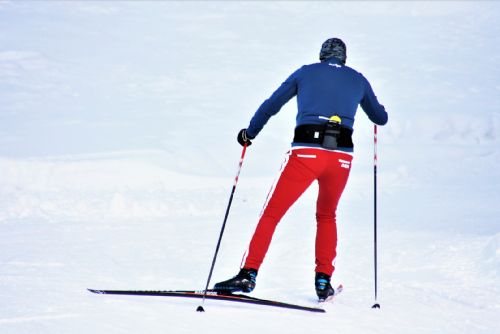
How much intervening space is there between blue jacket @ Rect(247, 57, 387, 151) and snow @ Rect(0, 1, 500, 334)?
4.09 feet

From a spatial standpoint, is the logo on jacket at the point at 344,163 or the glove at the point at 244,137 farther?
the glove at the point at 244,137

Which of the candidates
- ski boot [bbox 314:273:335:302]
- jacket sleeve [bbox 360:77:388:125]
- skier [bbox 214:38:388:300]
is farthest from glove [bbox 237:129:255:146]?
ski boot [bbox 314:273:335:302]

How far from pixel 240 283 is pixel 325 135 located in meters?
1.06

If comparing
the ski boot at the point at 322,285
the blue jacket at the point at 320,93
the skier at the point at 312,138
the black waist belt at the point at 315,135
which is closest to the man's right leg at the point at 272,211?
the skier at the point at 312,138

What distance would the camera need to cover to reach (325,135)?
5.23 m

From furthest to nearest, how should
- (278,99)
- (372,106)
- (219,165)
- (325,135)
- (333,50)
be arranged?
1. (219,165)
2. (372,106)
3. (333,50)
4. (278,99)
5. (325,135)

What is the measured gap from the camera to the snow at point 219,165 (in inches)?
219

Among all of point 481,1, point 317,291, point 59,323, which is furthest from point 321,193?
point 481,1

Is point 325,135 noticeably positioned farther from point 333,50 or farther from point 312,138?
point 333,50

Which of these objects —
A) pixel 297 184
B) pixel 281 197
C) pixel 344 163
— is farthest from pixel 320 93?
pixel 281 197

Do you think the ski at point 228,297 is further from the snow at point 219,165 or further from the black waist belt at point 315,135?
the black waist belt at point 315,135

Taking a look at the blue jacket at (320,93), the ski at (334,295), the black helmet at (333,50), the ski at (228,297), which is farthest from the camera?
the ski at (334,295)

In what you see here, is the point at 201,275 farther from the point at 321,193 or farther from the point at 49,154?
the point at 49,154

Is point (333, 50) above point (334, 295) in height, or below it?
above
